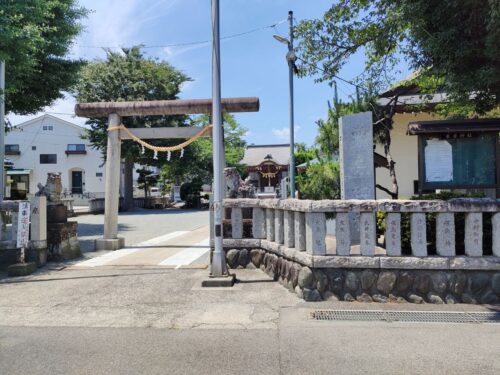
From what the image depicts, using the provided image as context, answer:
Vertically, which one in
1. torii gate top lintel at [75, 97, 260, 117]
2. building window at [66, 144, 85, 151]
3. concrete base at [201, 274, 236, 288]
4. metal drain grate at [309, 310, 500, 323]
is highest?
building window at [66, 144, 85, 151]

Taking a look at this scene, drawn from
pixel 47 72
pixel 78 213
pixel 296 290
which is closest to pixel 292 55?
pixel 47 72

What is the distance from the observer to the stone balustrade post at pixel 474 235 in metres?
5.64

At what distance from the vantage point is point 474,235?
5.64 meters

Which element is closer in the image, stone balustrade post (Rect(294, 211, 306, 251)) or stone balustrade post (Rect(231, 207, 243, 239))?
stone balustrade post (Rect(294, 211, 306, 251))

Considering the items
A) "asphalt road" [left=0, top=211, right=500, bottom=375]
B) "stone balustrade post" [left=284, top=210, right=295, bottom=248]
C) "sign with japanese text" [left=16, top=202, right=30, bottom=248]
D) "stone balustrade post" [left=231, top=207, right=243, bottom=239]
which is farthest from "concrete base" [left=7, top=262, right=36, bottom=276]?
"stone balustrade post" [left=284, top=210, right=295, bottom=248]

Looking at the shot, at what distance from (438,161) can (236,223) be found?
160 inches

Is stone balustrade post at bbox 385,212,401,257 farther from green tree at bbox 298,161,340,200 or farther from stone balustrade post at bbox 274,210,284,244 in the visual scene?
green tree at bbox 298,161,340,200

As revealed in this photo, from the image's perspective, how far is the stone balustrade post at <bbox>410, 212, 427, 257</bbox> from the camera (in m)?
5.75

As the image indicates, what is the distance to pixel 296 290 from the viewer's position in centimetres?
634

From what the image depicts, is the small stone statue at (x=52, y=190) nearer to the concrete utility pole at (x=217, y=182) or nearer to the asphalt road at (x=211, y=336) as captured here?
the asphalt road at (x=211, y=336)

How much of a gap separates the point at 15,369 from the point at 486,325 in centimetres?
522

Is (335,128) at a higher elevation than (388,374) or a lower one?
higher

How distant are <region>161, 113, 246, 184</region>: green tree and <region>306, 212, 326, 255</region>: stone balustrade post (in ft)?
72.7

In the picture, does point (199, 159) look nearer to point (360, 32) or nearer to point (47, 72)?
point (47, 72)
